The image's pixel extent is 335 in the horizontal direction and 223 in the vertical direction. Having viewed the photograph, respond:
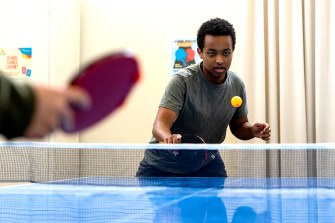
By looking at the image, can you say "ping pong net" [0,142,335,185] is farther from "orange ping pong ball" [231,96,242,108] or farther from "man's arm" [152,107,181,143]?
"man's arm" [152,107,181,143]

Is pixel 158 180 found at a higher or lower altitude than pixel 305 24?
lower

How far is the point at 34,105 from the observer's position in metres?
0.69

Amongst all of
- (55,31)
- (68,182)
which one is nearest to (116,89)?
(68,182)

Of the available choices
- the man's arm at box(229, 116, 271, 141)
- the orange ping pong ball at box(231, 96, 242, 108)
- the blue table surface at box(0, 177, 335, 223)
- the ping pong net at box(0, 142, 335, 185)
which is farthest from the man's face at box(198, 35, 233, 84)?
the ping pong net at box(0, 142, 335, 185)

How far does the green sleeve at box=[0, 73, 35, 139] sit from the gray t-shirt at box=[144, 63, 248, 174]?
236 centimetres

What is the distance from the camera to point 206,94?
3.21 m

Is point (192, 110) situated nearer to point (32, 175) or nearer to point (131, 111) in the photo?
point (32, 175)

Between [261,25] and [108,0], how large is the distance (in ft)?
5.37

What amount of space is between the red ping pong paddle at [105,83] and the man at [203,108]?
2225 millimetres

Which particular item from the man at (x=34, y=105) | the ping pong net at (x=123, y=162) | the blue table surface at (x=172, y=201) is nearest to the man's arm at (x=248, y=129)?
the blue table surface at (x=172, y=201)

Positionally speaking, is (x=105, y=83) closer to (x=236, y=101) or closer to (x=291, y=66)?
(x=236, y=101)

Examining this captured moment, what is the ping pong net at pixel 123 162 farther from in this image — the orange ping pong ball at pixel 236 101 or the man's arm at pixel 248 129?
the orange ping pong ball at pixel 236 101

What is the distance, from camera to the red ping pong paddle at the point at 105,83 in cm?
75

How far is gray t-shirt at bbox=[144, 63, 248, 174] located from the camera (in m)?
3.12
